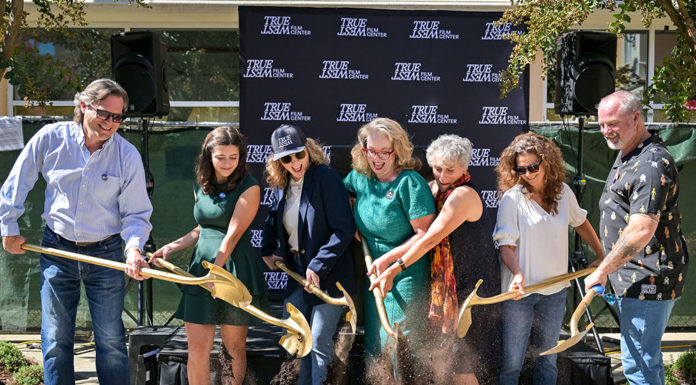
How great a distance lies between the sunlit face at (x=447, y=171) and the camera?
4109 mm

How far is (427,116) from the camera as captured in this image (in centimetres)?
682

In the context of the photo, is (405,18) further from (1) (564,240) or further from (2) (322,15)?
(1) (564,240)

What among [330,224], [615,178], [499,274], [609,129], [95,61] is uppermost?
[95,61]

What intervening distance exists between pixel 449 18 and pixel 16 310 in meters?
5.14

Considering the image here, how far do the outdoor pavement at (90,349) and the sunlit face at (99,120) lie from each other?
8.50 ft

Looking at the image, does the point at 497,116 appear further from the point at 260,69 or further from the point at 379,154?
the point at 379,154

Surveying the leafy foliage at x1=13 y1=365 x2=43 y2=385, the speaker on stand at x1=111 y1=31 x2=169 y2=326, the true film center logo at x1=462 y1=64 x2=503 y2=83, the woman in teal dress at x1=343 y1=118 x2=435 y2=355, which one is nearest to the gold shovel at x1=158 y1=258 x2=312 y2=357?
the woman in teal dress at x1=343 y1=118 x2=435 y2=355

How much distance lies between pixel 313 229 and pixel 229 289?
1.95 ft

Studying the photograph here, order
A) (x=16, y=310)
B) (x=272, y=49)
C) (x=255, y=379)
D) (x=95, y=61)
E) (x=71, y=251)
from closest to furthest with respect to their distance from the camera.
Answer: (x=71, y=251)
(x=255, y=379)
(x=272, y=49)
(x=16, y=310)
(x=95, y=61)

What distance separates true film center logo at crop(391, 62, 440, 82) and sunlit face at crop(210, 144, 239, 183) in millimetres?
2878

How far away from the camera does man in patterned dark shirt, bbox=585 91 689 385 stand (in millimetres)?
3721

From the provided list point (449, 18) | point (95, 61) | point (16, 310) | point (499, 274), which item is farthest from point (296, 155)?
point (95, 61)

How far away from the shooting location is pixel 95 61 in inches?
392

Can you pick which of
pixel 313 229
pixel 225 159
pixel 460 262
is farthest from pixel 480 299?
pixel 225 159
